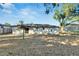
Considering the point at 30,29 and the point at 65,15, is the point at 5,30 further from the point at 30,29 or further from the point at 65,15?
the point at 65,15

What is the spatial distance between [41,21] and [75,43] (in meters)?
0.46

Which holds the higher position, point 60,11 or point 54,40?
point 60,11

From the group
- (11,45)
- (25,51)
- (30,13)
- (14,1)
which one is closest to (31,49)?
(25,51)

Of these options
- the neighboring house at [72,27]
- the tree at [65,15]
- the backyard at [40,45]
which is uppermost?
the tree at [65,15]

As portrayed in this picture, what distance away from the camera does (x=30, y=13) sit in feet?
8.28

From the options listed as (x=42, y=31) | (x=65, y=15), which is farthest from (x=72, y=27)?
(x=42, y=31)

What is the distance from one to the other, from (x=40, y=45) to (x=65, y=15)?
0.45 m

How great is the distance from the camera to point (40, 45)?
2561 mm

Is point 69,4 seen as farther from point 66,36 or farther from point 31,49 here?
point 31,49

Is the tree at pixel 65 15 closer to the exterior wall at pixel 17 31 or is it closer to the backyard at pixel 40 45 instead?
the backyard at pixel 40 45

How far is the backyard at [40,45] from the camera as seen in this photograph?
2.52 meters

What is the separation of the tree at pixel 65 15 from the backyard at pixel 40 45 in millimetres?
148

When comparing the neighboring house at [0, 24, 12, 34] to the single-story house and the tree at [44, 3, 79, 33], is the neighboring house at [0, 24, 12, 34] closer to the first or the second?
the single-story house

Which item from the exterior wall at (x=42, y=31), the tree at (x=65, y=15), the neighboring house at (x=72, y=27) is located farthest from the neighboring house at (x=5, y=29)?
the neighboring house at (x=72, y=27)
